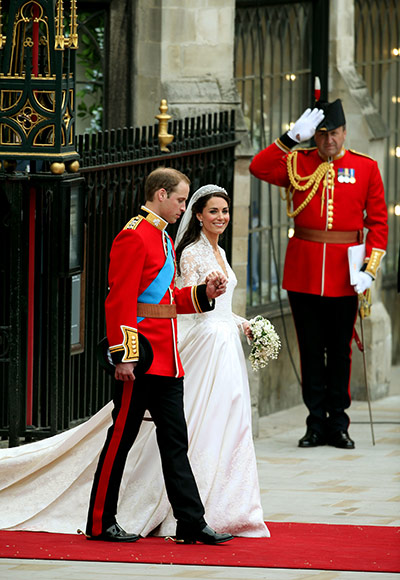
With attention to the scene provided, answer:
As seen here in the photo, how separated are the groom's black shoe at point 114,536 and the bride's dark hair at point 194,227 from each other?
135cm

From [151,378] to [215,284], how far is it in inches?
20.9

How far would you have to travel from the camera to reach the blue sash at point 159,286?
7.38 m

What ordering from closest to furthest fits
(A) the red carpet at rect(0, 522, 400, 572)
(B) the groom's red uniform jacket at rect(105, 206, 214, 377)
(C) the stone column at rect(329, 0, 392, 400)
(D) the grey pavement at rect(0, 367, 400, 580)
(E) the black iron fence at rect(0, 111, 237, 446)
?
(D) the grey pavement at rect(0, 367, 400, 580) → (A) the red carpet at rect(0, 522, 400, 572) → (B) the groom's red uniform jacket at rect(105, 206, 214, 377) → (E) the black iron fence at rect(0, 111, 237, 446) → (C) the stone column at rect(329, 0, 392, 400)

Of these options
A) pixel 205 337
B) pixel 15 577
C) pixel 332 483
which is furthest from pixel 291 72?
pixel 15 577

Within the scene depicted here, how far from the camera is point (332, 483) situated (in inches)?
369

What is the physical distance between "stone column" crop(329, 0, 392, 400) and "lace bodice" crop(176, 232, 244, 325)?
4901 mm

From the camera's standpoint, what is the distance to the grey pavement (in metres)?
6.66

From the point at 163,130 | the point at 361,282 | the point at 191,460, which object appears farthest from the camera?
the point at 361,282

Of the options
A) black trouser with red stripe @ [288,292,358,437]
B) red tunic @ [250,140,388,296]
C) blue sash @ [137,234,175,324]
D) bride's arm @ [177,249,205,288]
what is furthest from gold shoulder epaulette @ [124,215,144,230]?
black trouser with red stripe @ [288,292,358,437]

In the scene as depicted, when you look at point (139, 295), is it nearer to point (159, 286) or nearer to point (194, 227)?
point (159, 286)

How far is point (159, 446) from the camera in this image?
24.2ft

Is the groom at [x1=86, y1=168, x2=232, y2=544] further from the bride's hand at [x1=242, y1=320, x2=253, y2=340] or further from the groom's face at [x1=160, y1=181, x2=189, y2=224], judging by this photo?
the bride's hand at [x1=242, y1=320, x2=253, y2=340]

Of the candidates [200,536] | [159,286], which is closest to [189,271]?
[159,286]

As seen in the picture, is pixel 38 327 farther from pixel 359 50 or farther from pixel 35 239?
pixel 359 50
